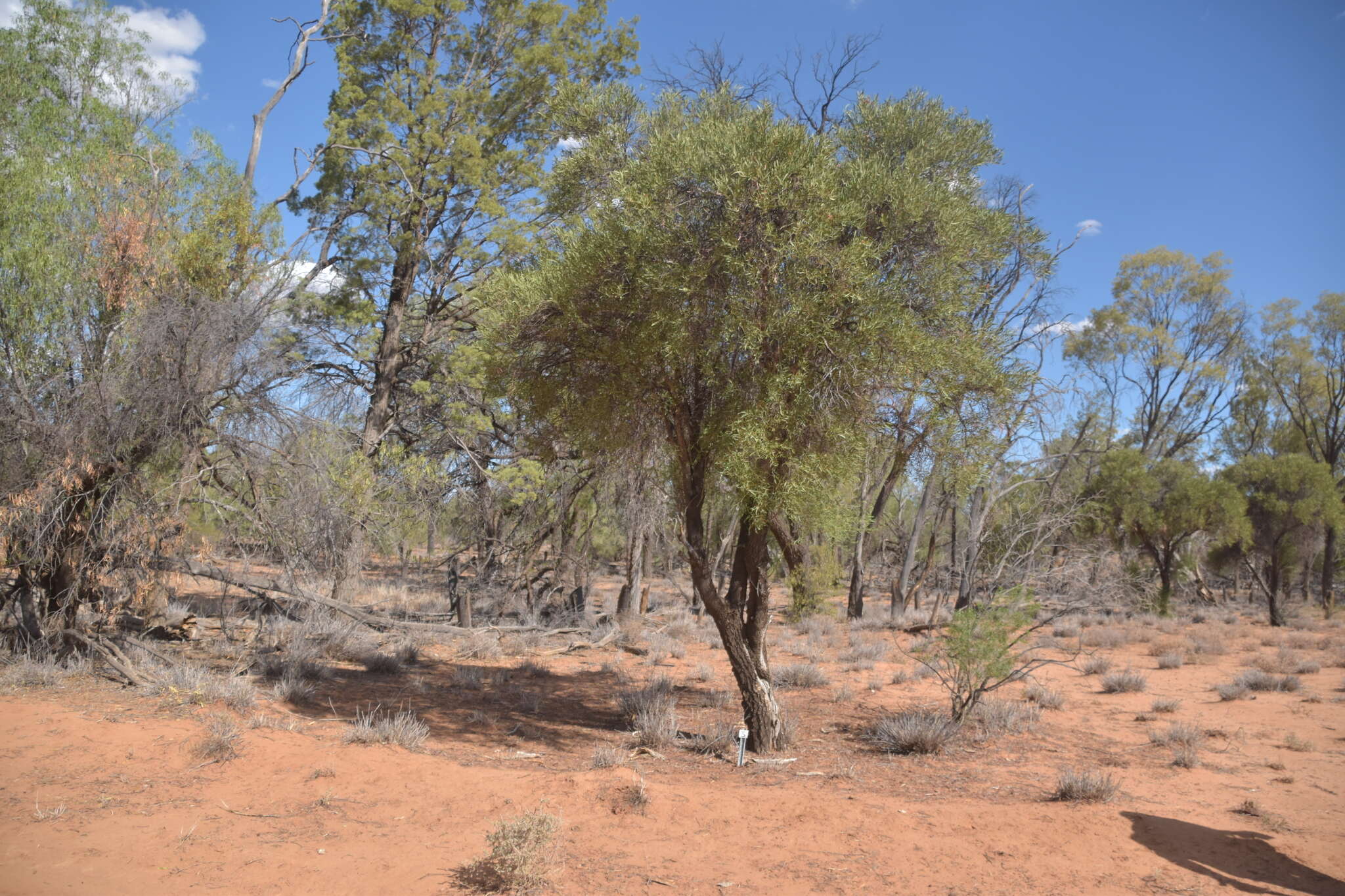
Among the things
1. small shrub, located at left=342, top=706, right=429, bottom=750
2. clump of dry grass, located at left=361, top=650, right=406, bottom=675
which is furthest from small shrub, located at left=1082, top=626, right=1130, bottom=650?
small shrub, located at left=342, top=706, right=429, bottom=750

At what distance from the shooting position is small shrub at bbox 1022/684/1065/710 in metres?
11.7

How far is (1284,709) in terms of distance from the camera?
11.5 metres

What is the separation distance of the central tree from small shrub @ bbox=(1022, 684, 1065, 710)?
5641 mm

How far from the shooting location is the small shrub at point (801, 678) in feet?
41.0

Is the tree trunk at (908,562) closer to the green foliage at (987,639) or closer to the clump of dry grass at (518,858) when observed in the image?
the green foliage at (987,639)

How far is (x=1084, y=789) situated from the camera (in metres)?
6.73

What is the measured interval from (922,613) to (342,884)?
20.1 meters

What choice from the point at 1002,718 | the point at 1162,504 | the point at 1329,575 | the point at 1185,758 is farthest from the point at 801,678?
the point at 1329,575

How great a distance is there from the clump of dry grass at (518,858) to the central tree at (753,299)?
3463 mm

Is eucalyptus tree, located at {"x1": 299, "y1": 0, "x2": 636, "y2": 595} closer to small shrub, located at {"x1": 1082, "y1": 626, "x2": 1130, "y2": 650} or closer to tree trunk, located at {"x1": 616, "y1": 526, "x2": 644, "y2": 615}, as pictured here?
tree trunk, located at {"x1": 616, "y1": 526, "x2": 644, "y2": 615}

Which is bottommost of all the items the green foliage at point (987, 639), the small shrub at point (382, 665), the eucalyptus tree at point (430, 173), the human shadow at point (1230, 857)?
the small shrub at point (382, 665)

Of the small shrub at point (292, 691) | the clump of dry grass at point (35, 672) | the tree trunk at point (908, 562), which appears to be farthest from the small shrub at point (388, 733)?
the tree trunk at point (908, 562)

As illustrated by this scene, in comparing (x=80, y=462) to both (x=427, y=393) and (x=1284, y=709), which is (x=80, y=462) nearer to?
(x=427, y=393)

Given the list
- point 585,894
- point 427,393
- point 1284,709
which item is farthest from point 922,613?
point 585,894
